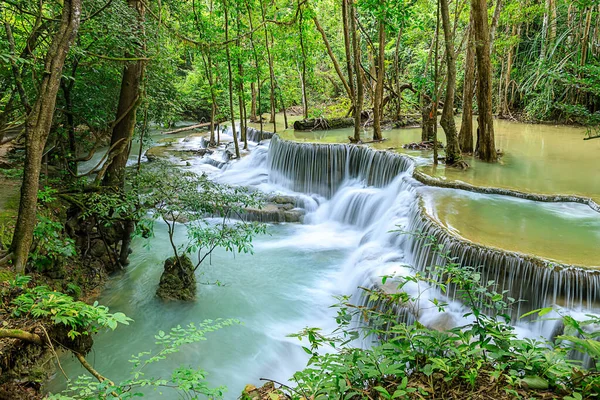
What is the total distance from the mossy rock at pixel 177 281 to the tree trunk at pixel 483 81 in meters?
7.00

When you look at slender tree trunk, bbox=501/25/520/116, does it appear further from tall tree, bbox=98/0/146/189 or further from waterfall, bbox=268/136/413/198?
tall tree, bbox=98/0/146/189

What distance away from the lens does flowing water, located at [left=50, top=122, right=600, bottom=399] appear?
4.70 metres

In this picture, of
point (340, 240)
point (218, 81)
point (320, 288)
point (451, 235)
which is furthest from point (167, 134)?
point (451, 235)

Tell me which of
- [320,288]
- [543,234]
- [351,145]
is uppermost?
[351,145]

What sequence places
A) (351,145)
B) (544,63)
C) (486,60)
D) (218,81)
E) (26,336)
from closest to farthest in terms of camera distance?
(26,336) → (486,60) → (351,145) → (544,63) → (218,81)

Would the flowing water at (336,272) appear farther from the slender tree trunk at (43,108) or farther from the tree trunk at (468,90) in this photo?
A: the slender tree trunk at (43,108)

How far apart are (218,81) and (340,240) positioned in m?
9.75

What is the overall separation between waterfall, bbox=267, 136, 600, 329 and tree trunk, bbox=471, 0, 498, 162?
1727 mm

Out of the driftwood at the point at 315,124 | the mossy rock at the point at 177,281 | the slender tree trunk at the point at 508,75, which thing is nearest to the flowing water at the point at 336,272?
the mossy rock at the point at 177,281

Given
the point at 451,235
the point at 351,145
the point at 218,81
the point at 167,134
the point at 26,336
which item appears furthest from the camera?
the point at 167,134

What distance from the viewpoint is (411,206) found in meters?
7.17

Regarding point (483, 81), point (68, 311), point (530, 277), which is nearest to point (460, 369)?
point (68, 311)

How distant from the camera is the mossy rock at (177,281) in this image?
20.7ft

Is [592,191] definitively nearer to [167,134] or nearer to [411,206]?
[411,206]
